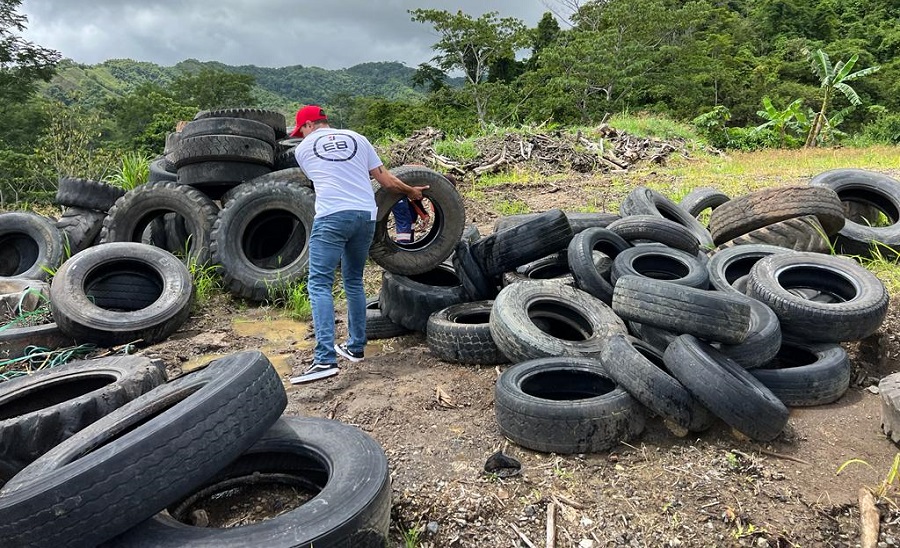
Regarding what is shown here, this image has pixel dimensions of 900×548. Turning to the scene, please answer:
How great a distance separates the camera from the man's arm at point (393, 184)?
492cm

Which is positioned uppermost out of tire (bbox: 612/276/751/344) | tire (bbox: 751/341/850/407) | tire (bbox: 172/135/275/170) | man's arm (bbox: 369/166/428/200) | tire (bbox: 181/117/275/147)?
tire (bbox: 181/117/275/147)

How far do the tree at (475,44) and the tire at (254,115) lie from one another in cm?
2479

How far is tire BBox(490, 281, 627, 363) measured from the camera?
13.6ft

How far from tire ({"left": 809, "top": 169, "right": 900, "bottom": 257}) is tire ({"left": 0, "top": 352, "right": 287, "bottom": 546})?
6534mm

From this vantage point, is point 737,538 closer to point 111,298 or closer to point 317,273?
point 317,273

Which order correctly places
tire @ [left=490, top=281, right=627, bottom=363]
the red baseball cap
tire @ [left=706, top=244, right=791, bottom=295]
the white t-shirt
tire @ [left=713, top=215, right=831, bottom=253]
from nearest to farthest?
tire @ [left=490, top=281, right=627, bottom=363] → the white t-shirt → the red baseball cap → tire @ [left=706, top=244, right=791, bottom=295] → tire @ [left=713, top=215, right=831, bottom=253]

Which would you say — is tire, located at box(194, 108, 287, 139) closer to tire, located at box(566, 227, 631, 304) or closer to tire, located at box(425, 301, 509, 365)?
tire, located at box(425, 301, 509, 365)

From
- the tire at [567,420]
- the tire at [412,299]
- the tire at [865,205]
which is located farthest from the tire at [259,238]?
the tire at [865,205]

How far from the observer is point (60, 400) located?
12.7 feet

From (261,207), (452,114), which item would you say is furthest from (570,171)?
(452,114)

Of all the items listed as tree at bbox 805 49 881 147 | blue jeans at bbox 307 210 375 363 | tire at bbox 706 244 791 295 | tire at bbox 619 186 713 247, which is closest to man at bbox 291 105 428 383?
blue jeans at bbox 307 210 375 363

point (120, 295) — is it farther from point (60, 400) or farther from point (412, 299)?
point (412, 299)

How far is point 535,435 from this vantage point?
3303 millimetres

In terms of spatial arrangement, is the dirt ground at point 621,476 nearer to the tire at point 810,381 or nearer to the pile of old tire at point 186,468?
the tire at point 810,381
